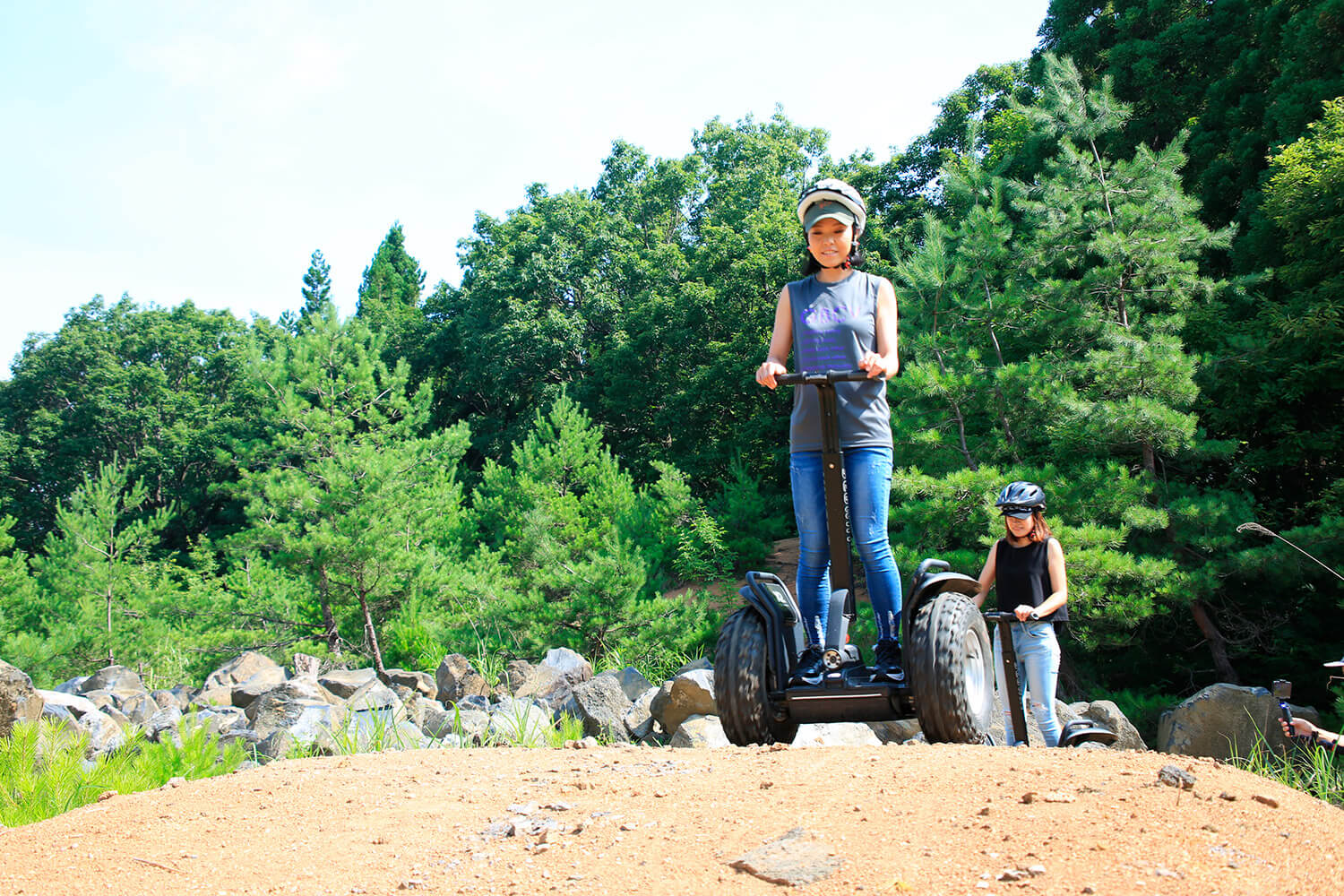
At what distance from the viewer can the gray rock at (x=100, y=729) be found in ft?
25.1

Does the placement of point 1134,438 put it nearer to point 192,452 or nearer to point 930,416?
point 930,416

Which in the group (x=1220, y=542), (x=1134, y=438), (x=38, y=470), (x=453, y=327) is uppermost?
(x=453, y=327)

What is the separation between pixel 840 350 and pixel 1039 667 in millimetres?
1922

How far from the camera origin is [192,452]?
123 feet

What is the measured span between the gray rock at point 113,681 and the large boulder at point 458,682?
524cm

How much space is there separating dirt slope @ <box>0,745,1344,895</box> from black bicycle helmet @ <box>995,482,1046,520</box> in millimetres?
1603

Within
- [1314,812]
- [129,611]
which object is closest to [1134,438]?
[1314,812]

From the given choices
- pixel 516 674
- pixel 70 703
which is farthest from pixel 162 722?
pixel 516 674

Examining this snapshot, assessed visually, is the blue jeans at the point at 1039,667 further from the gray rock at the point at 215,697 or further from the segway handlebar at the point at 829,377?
the gray rock at the point at 215,697

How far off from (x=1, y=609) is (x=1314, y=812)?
22.2 metres

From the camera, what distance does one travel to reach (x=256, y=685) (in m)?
11.1

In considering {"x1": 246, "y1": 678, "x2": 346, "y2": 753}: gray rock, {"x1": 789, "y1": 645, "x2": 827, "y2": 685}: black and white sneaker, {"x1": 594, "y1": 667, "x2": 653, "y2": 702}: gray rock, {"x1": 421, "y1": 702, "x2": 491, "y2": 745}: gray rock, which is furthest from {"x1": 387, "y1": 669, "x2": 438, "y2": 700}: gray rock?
{"x1": 789, "y1": 645, "x2": 827, "y2": 685}: black and white sneaker

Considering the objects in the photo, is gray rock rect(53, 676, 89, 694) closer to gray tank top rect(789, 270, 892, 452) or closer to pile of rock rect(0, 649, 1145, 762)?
pile of rock rect(0, 649, 1145, 762)

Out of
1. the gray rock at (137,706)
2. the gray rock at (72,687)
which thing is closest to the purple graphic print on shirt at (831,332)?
the gray rock at (137,706)
